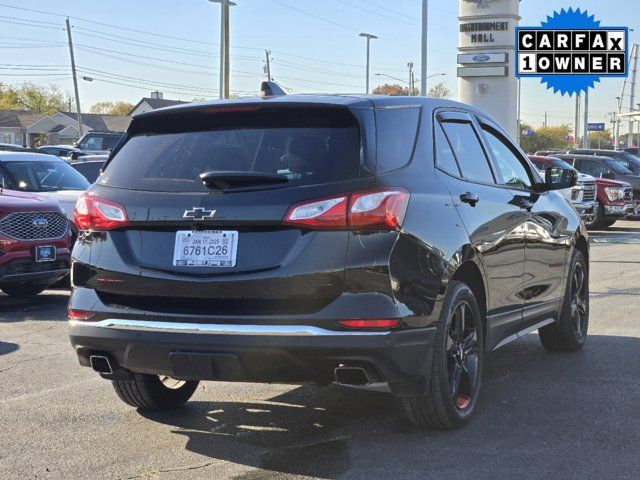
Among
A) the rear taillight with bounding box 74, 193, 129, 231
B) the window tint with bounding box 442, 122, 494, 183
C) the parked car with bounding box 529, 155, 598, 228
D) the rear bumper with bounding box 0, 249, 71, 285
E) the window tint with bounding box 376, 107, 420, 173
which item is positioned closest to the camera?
the window tint with bounding box 376, 107, 420, 173

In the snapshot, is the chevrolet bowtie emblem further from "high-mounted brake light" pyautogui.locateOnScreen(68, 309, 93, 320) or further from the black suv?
"high-mounted brake light" pyautogui.locateOnScreen(68, 309, 93, 320)

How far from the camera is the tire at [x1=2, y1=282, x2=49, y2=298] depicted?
1170 cm

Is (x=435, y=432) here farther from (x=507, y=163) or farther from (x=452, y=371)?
(x=507, y=163)

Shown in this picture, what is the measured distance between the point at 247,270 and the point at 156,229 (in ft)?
1.84

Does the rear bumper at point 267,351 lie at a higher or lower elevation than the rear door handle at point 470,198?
lower

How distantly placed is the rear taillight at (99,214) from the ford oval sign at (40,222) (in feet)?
20.1

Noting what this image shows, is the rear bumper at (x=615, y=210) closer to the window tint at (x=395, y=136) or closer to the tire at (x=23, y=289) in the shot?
the tire at (x=23, y=289)

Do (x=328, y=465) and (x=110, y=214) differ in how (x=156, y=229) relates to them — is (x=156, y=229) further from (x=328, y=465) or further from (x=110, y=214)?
(x=328, y=465)

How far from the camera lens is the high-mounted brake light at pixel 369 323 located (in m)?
4.38

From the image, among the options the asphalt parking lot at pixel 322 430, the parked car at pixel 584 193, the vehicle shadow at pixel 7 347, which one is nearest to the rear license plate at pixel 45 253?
the vehicle shadow at pixel 7 347

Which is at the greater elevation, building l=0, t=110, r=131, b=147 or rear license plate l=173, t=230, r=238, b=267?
building l=0, t=110, r=131, b=147

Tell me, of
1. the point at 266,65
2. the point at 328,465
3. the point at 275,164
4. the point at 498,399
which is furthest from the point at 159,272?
the point at 266,65

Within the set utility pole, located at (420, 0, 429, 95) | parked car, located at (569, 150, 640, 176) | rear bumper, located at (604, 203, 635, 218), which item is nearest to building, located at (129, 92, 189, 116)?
utility pole, located at (420, 0, 429, 95)

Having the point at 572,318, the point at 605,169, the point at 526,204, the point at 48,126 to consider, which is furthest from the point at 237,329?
the point at 48,126
